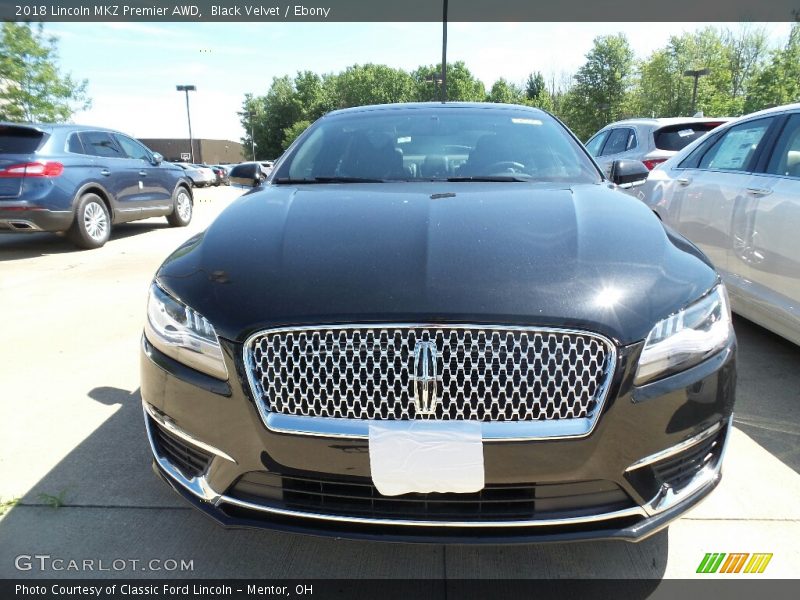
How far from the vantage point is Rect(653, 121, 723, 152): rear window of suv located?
282 inches

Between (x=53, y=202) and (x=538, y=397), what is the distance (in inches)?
301

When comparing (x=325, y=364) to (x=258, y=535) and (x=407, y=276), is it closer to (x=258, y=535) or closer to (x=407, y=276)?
(x=407, y=276)

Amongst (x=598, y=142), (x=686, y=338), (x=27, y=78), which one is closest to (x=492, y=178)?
(x=686, y=338)

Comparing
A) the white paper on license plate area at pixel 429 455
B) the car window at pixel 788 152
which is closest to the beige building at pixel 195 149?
the car window at pixel 788 152

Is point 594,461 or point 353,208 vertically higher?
point 353,208

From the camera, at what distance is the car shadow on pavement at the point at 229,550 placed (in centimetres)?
188

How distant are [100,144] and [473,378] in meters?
8.69

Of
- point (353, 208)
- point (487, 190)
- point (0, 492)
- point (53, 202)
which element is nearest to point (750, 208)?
point (487, 190)

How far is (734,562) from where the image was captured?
190 centimetres

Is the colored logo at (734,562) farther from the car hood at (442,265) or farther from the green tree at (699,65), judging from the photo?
the green tree at (699,65)

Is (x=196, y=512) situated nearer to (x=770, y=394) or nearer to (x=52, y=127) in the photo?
(x=770, y=394)

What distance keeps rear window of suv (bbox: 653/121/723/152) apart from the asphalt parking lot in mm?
3983

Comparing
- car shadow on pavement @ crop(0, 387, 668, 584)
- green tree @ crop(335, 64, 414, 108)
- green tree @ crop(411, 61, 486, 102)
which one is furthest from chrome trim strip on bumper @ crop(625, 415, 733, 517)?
green tree @ crop(335, 64, 414, 108)

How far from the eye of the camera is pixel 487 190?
238 centimetres
